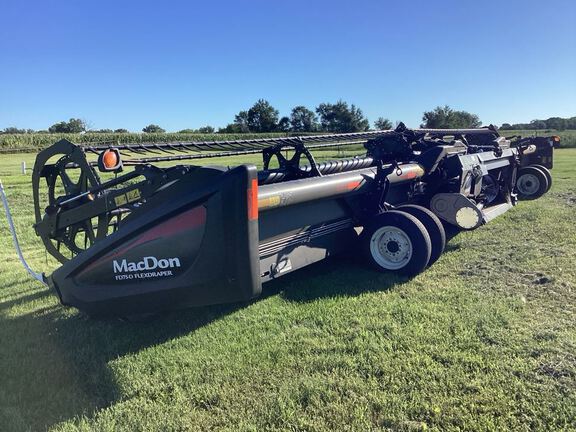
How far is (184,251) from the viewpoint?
325 centimetres

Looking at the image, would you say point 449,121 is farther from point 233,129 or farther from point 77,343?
point 233,129

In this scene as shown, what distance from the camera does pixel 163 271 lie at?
329 cm

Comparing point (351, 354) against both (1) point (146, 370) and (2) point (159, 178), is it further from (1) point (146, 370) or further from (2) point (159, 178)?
(2) point (159, 178)

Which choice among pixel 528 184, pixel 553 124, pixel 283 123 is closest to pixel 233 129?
pixel 283 123

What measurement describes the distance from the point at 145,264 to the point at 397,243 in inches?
101

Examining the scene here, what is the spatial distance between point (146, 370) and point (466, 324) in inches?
90.5

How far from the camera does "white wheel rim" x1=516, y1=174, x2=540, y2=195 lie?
9773 millimetres

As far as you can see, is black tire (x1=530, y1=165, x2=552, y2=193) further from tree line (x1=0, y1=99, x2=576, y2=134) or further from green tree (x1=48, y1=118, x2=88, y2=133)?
green tree (x1=48, y1=118, x2=88, y2=133)

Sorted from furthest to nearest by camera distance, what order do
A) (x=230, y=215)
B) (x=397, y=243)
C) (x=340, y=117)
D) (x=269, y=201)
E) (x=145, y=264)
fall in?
(x=340, y=117) → (x=397, y=243) → (x=269, y=201) → (x=145, y=264) → (x=230, y=215)

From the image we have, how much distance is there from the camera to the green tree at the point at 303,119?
81.6 metres

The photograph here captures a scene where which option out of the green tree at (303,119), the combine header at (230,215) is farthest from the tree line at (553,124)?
the combine header at (230,215)

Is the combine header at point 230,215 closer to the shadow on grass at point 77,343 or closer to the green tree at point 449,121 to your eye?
the shadow on grass at point 77,343

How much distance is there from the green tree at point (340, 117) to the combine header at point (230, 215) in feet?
202

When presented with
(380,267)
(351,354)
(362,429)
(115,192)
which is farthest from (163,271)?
(380,267)
